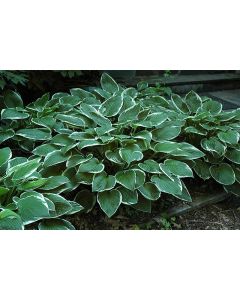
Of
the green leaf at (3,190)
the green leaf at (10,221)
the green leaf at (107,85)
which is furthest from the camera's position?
the green leaf at (107,85)

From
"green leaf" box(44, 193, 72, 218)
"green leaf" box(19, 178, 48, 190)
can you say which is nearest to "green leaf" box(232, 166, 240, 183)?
"green leaf" box(44, 193, 72, 218)

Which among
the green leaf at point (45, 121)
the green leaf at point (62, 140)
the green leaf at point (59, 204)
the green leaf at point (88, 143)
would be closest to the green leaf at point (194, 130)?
the green leaf at point (88, 143)

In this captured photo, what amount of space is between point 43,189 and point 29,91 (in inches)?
56.4

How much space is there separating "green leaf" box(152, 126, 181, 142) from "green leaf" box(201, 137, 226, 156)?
19cm

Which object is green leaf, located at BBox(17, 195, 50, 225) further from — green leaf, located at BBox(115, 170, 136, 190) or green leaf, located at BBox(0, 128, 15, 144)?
green leaf, located at BBox(0, 128, 15, 144)

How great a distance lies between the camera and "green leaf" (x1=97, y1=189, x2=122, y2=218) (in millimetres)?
1889

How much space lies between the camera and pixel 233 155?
2350mm

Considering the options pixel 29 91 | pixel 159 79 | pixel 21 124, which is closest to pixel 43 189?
pixel 21 124

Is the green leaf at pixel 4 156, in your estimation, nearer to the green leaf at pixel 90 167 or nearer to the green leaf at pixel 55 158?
the green leaf at pixel 55 158

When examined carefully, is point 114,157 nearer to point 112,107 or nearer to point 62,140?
point 62,140

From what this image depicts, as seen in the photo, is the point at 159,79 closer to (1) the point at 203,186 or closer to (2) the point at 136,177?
(1) the point at 203,186

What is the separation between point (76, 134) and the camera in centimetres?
216

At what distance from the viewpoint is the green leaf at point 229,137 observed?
2.28 meters

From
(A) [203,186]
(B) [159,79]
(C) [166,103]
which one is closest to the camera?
(A) [203,186]
